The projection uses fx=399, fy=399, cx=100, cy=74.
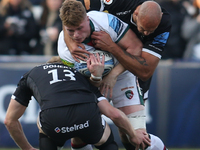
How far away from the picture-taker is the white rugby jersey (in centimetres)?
445

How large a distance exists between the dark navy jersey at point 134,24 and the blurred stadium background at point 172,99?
2.81 m

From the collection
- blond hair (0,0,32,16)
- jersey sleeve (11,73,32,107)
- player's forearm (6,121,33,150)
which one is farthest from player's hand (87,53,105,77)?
blond hair (0,0,32,16)

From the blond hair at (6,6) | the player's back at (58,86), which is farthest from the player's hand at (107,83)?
the blond hair at (6,6)

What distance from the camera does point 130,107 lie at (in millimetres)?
4973

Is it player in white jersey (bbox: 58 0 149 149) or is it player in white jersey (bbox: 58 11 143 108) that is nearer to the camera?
player in white jersey (bbox: 58 0 149 149)

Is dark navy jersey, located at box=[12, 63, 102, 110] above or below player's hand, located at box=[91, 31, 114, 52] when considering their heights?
below

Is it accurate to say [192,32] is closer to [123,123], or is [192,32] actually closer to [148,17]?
[148,17]

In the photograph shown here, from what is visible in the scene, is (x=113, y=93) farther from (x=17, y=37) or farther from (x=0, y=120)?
(x=17, y=37)

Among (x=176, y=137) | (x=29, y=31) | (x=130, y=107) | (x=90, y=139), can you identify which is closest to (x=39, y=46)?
(x=29, y=31)

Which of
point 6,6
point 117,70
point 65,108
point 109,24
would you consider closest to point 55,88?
point 65,108

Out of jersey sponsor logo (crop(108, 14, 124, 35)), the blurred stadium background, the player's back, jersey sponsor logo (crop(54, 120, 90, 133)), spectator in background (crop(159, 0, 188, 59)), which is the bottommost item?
the blurred stadium background

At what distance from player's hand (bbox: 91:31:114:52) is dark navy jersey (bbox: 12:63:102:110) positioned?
0.40 meters

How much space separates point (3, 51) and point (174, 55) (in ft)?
12.0

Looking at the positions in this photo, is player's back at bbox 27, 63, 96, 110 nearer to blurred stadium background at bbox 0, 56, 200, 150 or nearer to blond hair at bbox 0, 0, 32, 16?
blurred stadium background at bbox 0, 56, 200, 150
